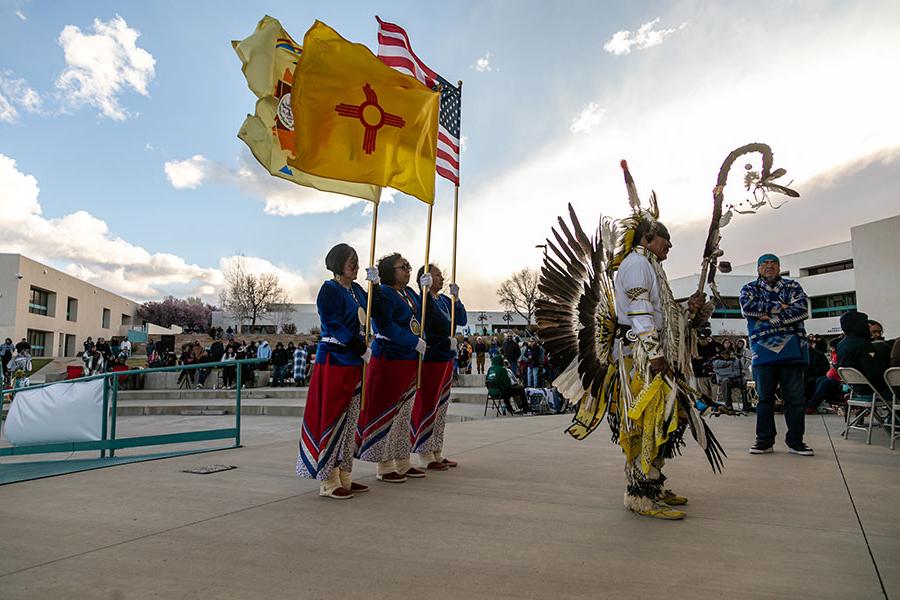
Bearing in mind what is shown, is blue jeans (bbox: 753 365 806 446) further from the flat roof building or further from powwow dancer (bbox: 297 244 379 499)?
the flat roof building

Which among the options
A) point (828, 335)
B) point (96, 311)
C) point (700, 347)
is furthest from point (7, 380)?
point (828, 335)

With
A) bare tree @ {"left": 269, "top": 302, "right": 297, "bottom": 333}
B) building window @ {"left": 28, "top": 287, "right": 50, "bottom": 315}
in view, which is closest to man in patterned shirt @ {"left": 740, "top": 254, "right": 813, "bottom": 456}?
building window @ {"left": 28, "top": 287, "right": 50, "bottom": 315}

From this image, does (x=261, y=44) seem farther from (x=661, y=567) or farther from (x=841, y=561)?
(x=841, y=561)

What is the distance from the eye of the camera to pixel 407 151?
16.9ft

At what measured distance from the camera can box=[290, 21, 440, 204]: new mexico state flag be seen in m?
4.55

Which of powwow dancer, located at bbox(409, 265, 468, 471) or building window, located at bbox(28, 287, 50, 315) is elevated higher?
building window, located at bbox(28, 287, 50, 315)

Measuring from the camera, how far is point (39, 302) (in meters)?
44.2

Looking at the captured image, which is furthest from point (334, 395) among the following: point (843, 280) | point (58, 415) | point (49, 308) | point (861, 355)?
point (49, 308)

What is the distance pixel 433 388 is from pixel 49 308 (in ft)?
168

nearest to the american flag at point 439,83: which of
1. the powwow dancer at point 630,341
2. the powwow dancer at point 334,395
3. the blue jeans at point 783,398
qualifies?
the powwow dancer at point 630,341

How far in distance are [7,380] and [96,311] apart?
42193 mm

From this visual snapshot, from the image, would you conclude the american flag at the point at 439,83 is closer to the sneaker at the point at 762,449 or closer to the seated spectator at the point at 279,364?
the sneaker at the point at 762,449

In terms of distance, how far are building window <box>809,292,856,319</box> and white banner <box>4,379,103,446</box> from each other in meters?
49.1

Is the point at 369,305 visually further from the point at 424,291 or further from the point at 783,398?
the point at 783,398
